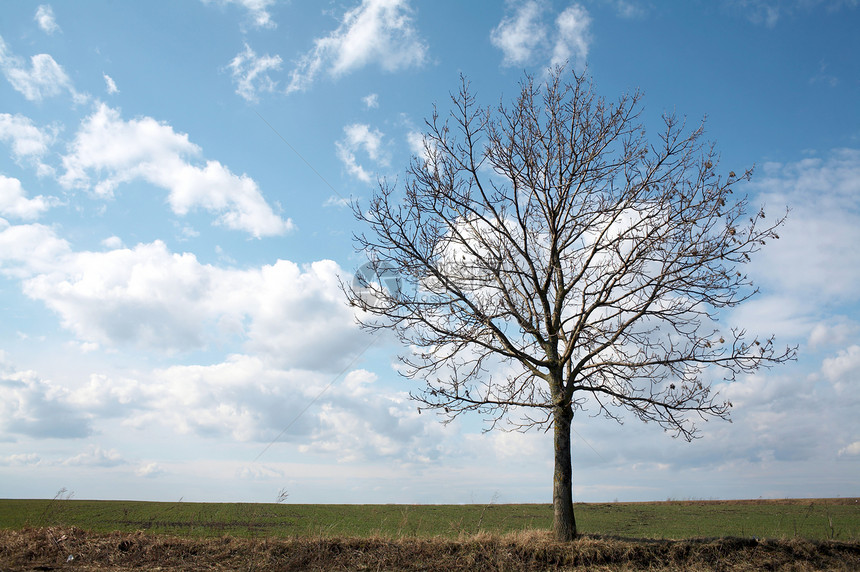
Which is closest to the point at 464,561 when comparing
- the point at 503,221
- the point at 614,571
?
the point at 614,571

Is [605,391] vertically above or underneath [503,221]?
underneath

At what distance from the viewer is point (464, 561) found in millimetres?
8719

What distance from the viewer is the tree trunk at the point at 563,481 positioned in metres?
9.57

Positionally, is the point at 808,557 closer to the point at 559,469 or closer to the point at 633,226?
the point at 559,469

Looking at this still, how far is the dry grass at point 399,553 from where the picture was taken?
8.53 m

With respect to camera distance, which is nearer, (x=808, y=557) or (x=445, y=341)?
(x=808, y=557)

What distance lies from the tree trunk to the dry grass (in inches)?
12.4

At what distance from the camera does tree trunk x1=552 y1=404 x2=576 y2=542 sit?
9570mm

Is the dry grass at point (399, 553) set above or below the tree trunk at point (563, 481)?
below

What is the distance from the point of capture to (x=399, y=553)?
8.90 m

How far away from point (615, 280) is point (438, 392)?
4.27 meters

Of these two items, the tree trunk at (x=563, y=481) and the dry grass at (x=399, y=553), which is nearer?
the dry grass at (x=399, y=553)

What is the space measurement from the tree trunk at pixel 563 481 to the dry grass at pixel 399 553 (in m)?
0.31

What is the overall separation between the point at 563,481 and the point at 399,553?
3338mm
